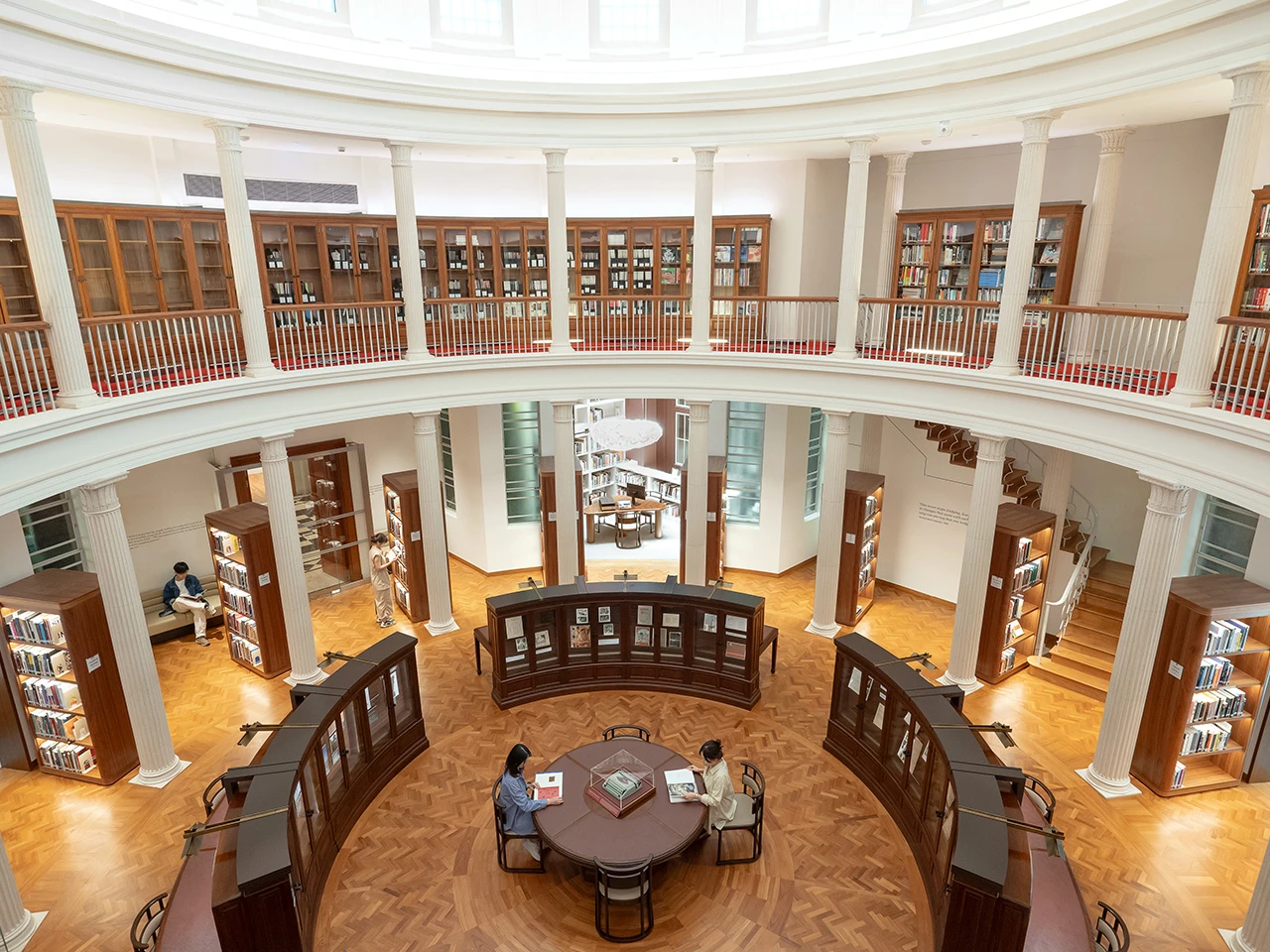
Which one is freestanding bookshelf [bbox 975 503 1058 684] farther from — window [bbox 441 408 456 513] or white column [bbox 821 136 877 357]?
window [bbox 441 408 456 513]

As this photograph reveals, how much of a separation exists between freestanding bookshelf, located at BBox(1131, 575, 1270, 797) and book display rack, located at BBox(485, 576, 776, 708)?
4.15 m

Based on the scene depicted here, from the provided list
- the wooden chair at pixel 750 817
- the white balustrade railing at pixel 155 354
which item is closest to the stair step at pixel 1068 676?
the wooden chair at pixel 750 817

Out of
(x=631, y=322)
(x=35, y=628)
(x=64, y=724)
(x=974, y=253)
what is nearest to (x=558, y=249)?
(x=631, y=322)

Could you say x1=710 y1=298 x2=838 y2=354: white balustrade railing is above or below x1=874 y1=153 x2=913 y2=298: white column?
below

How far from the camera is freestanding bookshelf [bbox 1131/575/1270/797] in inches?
296

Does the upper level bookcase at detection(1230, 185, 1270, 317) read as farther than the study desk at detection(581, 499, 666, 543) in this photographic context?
No

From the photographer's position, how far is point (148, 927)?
5789mm

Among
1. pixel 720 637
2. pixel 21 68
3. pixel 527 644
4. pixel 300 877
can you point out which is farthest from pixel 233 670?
pixel 21 68

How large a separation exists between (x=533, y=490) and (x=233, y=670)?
17.2 feet

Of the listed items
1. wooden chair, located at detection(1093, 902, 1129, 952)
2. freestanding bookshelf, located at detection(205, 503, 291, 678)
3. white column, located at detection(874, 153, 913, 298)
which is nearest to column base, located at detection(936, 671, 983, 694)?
wooden chair, located at detection(1093, 902, 1129, 952)

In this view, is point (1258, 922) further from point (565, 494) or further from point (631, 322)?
point (631, 322)

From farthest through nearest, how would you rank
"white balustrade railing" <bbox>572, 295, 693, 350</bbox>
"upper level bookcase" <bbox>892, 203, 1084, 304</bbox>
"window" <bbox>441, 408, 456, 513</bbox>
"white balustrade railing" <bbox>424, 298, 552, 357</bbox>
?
"window" <bbox>441, 408, 456, 513</bbox> < "white balustrade railing" <bbox>572, 295, 693, 350</bbox> < "white balustrade railing" <bbox>424, 298, 552, 357</bbox> < "upper level bookcase" <bbox>892, 203, 1084, 304</bbox>

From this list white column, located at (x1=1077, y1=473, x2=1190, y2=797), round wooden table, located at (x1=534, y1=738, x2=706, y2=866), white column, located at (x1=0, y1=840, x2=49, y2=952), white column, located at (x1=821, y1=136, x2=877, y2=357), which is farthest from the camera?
white column, located at (x1=821, y1=136, x2=877, y2=357)

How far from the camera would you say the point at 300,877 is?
19.5ft
